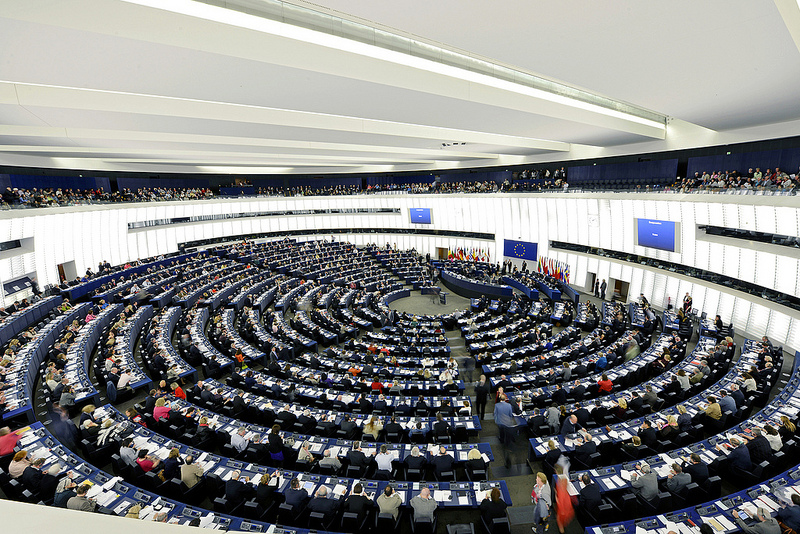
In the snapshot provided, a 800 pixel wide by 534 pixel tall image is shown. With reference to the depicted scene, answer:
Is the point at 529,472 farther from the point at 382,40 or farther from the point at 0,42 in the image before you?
the point at 0,42

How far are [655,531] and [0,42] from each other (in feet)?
45.8

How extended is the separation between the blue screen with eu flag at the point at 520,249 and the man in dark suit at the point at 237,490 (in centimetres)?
2818

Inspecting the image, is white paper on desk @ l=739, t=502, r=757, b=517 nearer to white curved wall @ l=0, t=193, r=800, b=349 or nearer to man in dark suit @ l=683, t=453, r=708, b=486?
man in dark suit @ l=683, t=453, r=708, b=486

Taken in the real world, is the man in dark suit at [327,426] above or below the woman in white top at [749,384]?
below

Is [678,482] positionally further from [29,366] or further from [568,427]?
[29,366]

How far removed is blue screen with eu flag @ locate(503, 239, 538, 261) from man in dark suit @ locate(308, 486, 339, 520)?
91.0 feet

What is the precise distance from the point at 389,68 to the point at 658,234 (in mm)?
19418

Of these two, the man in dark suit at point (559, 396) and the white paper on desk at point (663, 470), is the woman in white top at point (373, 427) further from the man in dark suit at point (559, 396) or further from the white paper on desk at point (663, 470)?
the white paper on desk at point (663, 470)

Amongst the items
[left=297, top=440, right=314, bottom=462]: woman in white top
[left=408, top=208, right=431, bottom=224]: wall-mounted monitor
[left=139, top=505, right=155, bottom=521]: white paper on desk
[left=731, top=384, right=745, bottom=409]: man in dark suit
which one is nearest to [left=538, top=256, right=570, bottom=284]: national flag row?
[left=408, top=208, right=431, bottom=224]: wall-mounted monitor

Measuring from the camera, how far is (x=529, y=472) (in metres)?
9.37

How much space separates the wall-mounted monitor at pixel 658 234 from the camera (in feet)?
67.9

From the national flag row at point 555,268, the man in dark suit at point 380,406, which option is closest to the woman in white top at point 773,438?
the man in dark suit at point 380,406

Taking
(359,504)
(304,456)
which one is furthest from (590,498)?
(304,456)

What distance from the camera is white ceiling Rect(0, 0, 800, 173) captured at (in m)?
6.46
